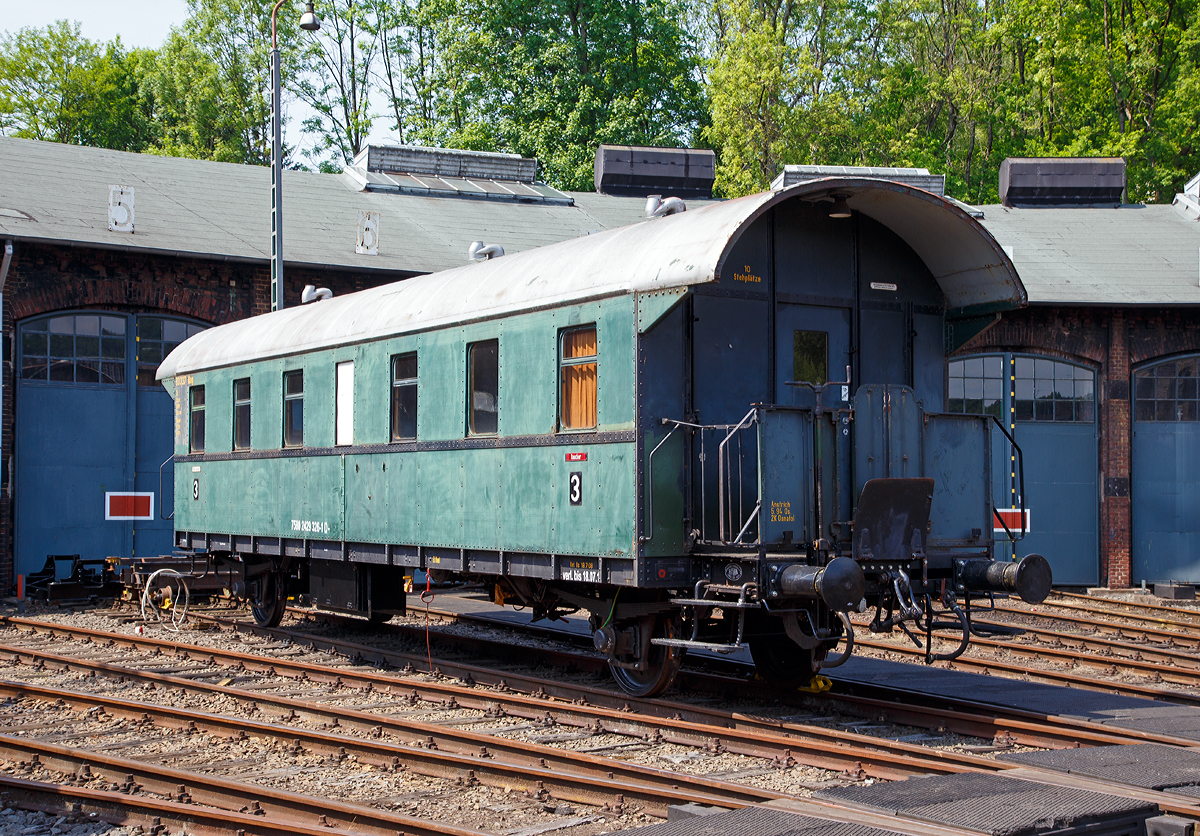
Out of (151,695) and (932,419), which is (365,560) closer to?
(151,695)

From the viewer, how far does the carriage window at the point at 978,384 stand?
22250 mm

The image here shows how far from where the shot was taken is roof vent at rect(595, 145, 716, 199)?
2966 cm

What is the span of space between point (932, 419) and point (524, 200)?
62.7ft

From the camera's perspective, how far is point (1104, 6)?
3666cm

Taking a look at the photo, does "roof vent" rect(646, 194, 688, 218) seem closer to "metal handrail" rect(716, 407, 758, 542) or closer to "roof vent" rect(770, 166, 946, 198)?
"metal handrail" rect(716, 407, 758, 542)

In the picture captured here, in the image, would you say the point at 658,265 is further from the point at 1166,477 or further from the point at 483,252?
the point at 1166,477

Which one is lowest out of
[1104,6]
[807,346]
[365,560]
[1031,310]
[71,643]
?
[71,643]

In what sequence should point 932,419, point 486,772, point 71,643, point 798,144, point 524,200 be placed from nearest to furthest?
point 486,772 → point 932,419 → point 71,643 → point 524,200 → point 798,144

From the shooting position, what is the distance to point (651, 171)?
3020 centimetres

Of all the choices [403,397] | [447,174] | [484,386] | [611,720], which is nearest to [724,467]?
[611,720]

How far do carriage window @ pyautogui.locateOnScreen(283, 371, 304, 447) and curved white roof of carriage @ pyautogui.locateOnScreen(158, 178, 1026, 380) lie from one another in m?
0.97

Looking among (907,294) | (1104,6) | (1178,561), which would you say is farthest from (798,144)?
(907,294)

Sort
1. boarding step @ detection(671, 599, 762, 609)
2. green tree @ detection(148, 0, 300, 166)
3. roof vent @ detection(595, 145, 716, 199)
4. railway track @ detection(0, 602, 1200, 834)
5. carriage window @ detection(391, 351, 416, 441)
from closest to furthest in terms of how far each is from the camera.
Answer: railway track @ detection(0, 602, 1200, 834), boarding step @ detection(671, 599, 762, 609), carriage window @ detection(391, 351, 416, 441), roof vent @ detection(595, 145, 716, 199), green tree @ detection(148, 0, 300, 166)

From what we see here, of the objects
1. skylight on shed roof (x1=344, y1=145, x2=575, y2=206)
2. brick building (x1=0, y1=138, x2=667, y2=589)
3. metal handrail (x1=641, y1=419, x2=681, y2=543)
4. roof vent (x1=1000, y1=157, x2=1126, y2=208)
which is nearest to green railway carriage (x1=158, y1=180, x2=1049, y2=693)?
metal handrail (x1=641, y1=419, x2=681, y2=543)
